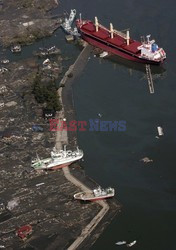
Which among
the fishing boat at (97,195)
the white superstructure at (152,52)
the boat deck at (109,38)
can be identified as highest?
the boat deck at (109,38)

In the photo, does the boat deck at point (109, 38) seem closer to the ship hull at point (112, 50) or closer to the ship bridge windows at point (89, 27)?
the ship bridge windows at point (89, 27)

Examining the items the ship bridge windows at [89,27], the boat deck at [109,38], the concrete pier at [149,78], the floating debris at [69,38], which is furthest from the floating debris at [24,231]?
the ship bridge windows at [89,27]

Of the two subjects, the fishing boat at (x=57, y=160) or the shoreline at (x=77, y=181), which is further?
the fishing boat at (x=57, y=160)

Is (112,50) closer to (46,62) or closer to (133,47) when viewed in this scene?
(133,47)

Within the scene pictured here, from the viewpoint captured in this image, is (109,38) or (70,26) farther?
(70,26)

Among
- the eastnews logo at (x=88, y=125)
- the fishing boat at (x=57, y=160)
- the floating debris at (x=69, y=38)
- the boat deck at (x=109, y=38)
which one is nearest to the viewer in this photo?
the fishing boat at (x=57, y=160)

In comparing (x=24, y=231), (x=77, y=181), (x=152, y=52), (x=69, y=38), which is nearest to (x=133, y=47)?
(x=152, y=52)

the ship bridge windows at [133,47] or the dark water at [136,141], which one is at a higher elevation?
the ship bridge windows at [133,47]

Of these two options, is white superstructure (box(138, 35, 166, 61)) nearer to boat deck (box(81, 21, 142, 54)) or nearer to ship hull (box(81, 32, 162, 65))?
ship hull (box(81, 32, 162, 65))
